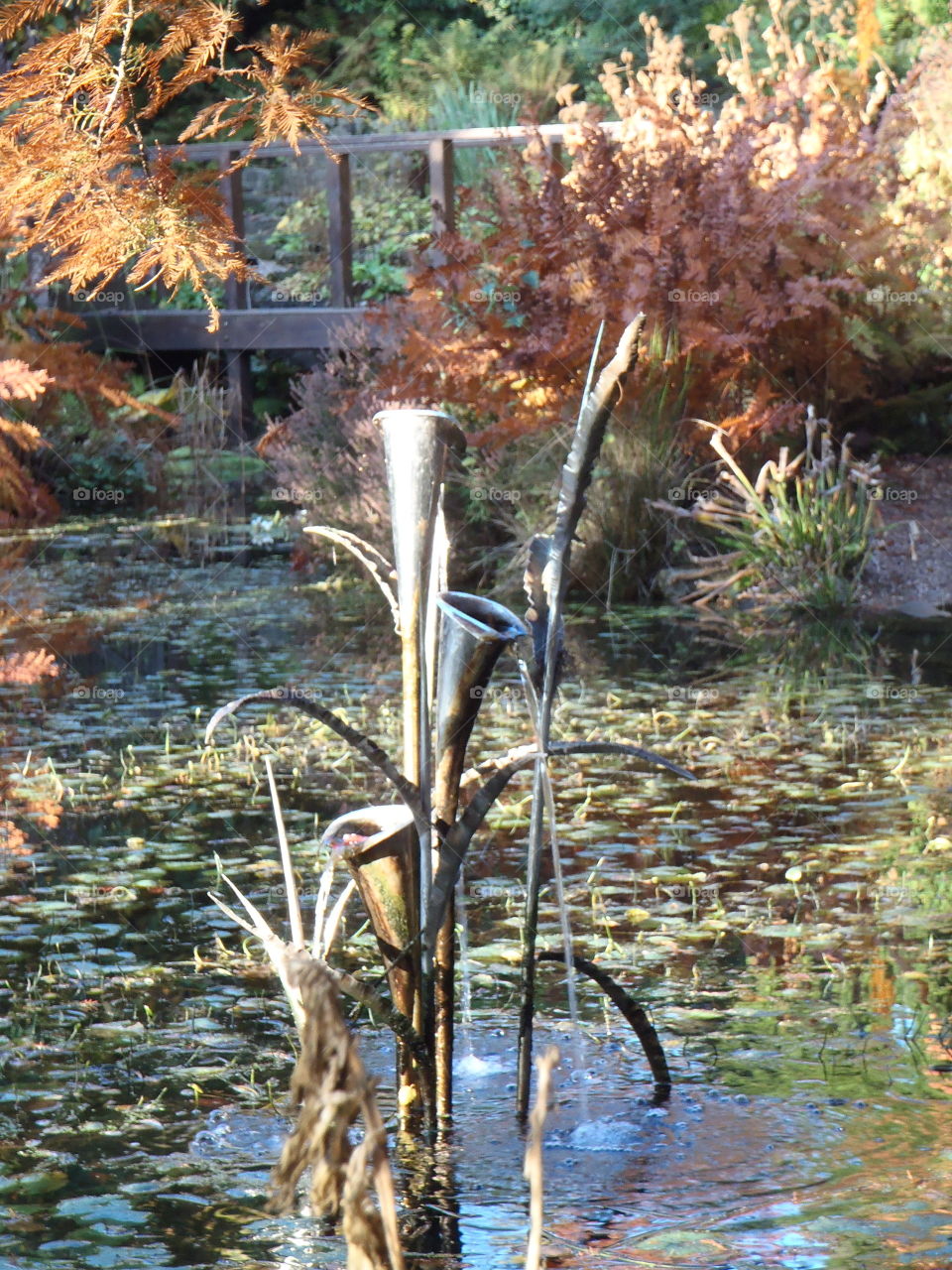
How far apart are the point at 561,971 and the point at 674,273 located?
6265 millimetres

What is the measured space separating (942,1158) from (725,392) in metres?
7.69

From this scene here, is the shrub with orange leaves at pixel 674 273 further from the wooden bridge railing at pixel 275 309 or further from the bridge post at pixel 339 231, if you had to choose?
the bridge post at pixel 339 231

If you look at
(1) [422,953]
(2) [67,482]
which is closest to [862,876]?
(1) [422,953]

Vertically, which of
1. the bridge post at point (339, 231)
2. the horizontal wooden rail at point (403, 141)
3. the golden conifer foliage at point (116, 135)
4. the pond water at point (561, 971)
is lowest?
the pond water at point (561, 971)

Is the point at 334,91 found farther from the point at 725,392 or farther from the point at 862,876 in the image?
the point at 725,392

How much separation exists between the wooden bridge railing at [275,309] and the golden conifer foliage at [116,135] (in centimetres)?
1044

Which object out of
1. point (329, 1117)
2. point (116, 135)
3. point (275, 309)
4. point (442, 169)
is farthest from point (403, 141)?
point (329, 1117)

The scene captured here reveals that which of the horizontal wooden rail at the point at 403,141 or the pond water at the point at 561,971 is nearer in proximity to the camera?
the pond water at the point at 561,971

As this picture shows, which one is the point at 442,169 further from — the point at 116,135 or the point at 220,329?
the point at 116,135

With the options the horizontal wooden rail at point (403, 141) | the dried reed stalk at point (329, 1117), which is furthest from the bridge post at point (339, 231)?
the dried reed stalk at point (329, 1117)

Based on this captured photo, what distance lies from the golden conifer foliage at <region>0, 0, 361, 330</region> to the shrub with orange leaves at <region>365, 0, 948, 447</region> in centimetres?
646

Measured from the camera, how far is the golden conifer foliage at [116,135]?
3.24m

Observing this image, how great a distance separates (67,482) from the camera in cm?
1529

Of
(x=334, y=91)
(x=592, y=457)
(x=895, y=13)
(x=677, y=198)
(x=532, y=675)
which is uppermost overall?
(x=895, y=13)
